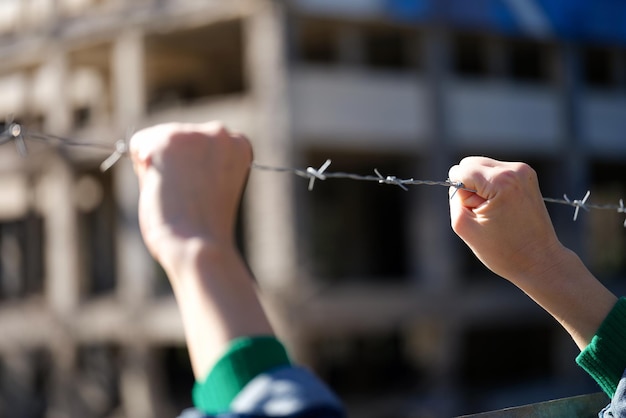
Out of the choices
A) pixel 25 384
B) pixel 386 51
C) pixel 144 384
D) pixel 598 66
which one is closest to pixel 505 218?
pixel 144 384

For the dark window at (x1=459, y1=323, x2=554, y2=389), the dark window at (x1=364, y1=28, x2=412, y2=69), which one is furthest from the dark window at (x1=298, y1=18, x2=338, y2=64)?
the dark window at (x1=459, y1=323, x2=554, y2=389)

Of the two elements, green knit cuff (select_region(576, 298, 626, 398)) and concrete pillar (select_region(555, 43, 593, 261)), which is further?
concrete pillar (select_region(555, 43, 593, 261))

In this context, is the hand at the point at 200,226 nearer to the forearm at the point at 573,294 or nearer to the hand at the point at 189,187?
the hand at the point at 189,187

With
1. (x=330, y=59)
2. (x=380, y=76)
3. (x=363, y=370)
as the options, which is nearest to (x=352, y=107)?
(x=380, y=76)

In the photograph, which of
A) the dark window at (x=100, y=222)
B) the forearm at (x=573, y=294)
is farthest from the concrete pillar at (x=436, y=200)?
the forearm at (x=573, y=294)

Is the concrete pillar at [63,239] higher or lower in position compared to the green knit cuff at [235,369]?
lower

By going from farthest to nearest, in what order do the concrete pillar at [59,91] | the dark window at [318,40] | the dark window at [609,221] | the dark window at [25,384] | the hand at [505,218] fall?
the dark window at [609,221] → the dark window at [25,384] → the concrete pillar at [59,91] → the dark window at [318,40] → the hand at [505,218]

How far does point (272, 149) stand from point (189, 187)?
12.1m

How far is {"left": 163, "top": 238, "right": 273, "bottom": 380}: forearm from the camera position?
3.52ft

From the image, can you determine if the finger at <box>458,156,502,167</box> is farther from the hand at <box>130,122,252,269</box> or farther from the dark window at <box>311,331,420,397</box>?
the dark window at <box>311,331,420,397</box>

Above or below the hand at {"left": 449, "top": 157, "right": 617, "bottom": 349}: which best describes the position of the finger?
above

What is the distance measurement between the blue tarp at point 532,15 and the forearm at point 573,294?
13.0 meters

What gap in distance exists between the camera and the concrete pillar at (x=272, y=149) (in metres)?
13.1

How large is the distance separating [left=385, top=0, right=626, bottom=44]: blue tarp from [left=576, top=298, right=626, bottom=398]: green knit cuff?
12990 mm
